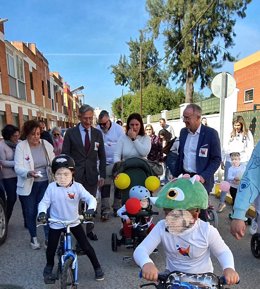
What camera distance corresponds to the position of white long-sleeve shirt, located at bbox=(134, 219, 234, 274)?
6.26ft

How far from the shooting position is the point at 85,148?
14.6 ft

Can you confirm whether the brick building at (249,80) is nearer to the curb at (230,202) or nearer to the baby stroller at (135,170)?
the curb at (230,202)

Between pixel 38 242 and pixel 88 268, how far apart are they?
1211 mm

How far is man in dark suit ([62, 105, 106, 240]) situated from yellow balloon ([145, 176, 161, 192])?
80cm

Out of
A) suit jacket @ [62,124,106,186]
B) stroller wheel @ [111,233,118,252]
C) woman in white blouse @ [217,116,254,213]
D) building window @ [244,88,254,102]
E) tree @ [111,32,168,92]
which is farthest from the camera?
tree @ [111,32,168,92]

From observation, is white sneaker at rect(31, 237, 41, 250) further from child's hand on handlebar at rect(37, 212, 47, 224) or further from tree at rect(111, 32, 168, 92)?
tree at rect(111, 32, 168, 92)

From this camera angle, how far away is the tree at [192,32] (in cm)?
2451

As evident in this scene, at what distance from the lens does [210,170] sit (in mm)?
3551

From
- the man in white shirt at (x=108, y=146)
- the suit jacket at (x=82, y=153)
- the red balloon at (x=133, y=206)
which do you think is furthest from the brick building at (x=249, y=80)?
the red balloon at (x=133, y=206)

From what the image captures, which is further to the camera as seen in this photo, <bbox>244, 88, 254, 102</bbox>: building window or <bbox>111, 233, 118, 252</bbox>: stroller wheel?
<bbox>244, 88, 254, 102</bbox>: building window

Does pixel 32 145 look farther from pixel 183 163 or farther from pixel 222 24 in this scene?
pixel 222 24

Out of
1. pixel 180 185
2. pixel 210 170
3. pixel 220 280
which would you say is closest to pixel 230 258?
pixel 220 280

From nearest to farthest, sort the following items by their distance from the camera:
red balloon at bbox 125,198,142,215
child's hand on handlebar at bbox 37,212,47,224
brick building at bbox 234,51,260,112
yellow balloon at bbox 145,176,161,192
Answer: child's hand on handlebar at bbox 37,212,47,224
red balloon at bbox 125,198,142,215
yellow balloon at bbox 145,176,161,192
brick building at bbox 234,51,260,112

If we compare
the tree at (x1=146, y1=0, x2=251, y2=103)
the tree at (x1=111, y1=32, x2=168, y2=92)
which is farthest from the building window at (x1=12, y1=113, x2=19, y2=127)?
the tree at (x1=111, y1=32, x2=168, y2=92)
